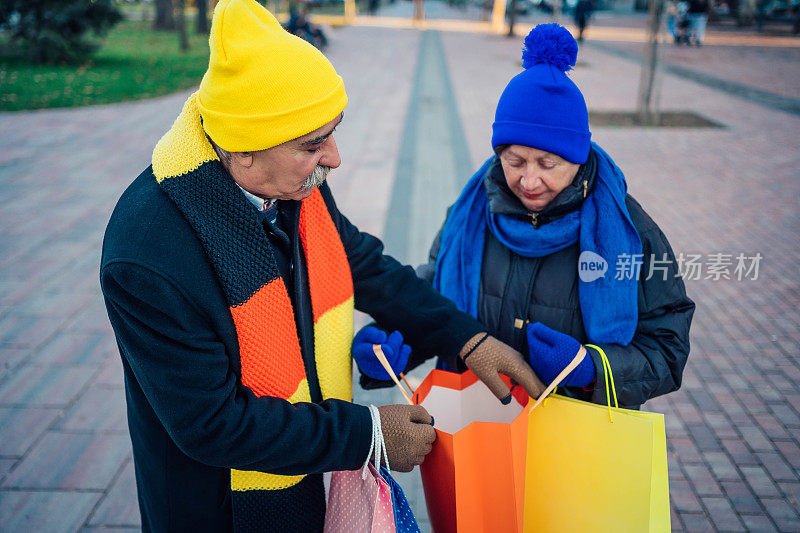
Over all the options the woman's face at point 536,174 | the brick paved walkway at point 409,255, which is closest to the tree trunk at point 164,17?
the brick paved walkway at point 409,255

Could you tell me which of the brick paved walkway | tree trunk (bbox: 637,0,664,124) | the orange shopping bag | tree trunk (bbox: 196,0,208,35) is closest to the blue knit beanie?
the orange shopping bag

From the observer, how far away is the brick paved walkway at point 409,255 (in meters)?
2.82

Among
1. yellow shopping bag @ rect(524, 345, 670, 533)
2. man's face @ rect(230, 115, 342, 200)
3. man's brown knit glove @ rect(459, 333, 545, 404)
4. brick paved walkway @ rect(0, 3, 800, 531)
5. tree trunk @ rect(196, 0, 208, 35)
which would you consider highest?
tree trunk @ rect(196, 0, 208, 35)

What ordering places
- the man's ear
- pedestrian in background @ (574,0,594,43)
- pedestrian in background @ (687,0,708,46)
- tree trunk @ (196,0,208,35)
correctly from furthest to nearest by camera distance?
1. tree trunk @ (196,0,208,35)
2. pedestrian in background @ (574,0,594,43)
3. pedestrian in background @ (687,0,708,46)
4. the man's ear

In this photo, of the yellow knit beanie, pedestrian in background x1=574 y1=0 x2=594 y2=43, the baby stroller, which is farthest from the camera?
pedestrian in background x1=574 y1=0 x2=594 y2=43

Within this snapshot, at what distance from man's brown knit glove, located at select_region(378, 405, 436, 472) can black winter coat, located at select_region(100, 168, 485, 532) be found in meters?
0.05

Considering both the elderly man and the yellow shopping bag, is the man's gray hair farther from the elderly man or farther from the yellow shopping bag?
the yellow shopping bag

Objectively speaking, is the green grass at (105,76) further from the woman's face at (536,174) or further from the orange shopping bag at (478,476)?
the orange shopping bag at (478,476)

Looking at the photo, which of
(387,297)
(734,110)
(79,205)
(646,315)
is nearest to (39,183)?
(79,205)

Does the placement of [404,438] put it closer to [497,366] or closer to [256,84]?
[497,366]

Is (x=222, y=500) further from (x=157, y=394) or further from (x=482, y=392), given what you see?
(x=482, y=392)

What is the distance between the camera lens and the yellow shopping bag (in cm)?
136

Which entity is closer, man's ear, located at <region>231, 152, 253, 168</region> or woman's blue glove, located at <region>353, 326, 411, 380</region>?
man's ear, located at <region>231, 152, 253, 168</region>

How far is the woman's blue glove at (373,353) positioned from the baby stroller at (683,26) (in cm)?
2285
